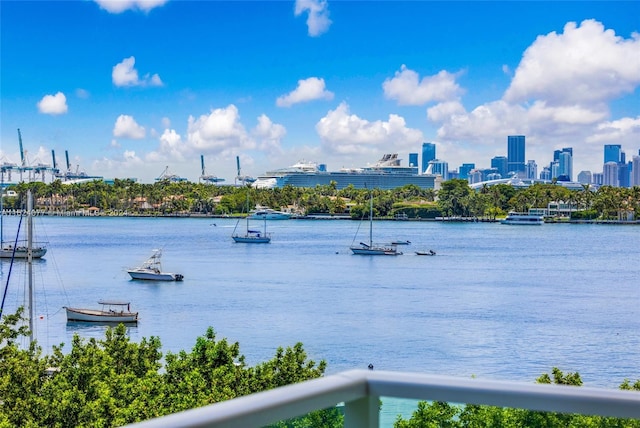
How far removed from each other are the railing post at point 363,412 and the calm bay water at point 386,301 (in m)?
15.9

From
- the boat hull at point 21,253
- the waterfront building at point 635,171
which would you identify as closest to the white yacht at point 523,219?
the boat hull at point 21,253

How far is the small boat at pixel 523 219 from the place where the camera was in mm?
87062

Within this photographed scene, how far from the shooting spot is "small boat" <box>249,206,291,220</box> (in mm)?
94500

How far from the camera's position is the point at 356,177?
117188mm

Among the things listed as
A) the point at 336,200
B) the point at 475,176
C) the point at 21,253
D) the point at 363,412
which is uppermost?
the point at 475,176

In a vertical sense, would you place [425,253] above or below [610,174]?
→ below

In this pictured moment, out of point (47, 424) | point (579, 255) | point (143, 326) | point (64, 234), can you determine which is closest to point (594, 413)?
point (47, 424)

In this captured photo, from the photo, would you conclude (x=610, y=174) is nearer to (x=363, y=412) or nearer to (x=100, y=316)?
(x=100, y=316)

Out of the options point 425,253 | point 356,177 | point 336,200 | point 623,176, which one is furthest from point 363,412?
point 623,176

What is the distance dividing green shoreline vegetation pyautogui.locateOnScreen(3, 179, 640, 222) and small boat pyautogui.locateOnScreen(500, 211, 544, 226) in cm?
299

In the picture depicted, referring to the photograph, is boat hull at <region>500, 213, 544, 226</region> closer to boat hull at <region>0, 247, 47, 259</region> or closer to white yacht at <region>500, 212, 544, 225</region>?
white yacht at <region>500, 212, 544, 225</region>

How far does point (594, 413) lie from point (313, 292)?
3080cm

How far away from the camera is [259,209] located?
95938 mm

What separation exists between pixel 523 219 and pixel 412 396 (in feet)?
292
